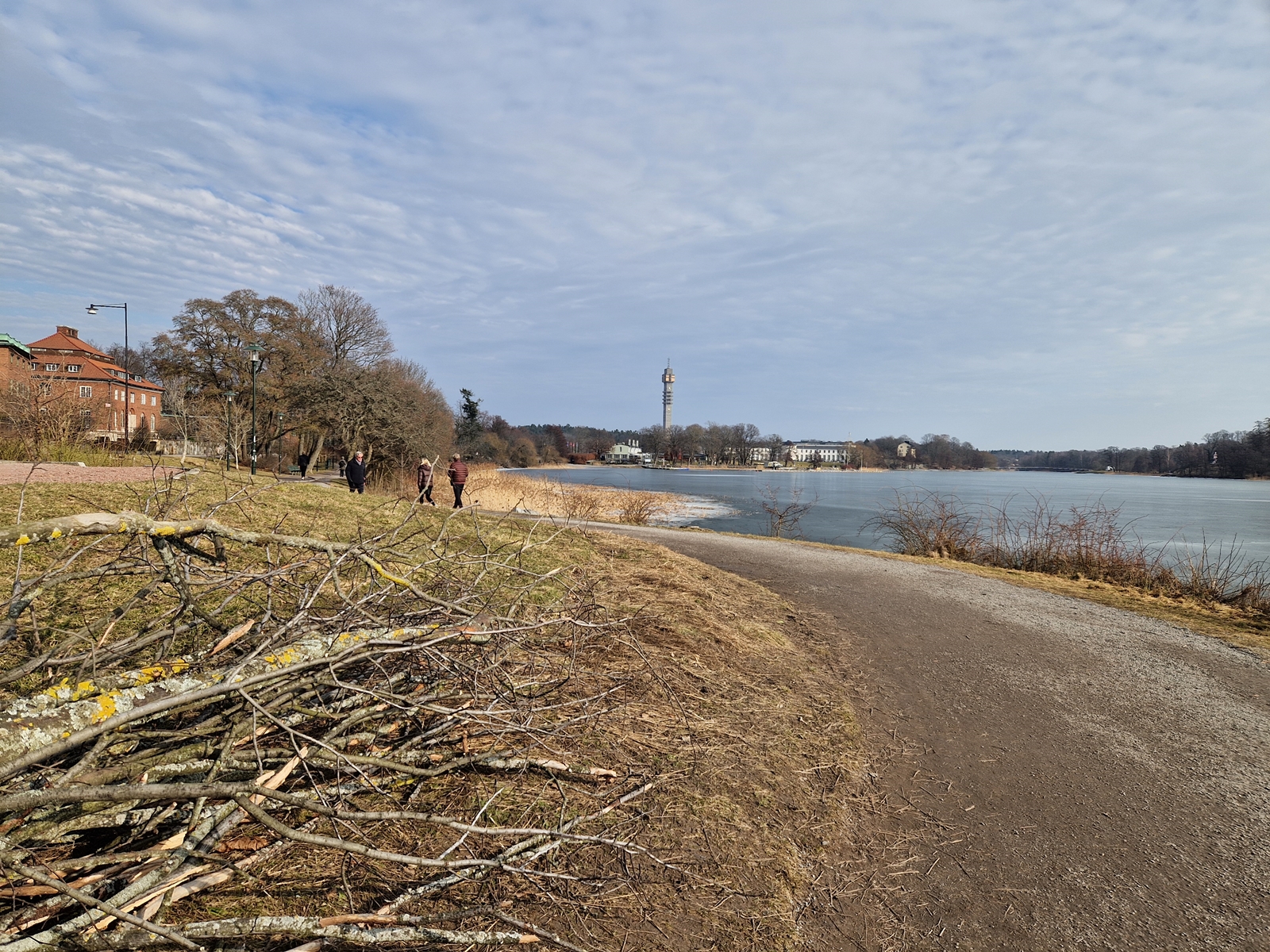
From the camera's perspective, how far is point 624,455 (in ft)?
520

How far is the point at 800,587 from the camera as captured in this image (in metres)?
9.48

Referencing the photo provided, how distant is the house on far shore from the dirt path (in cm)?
13988

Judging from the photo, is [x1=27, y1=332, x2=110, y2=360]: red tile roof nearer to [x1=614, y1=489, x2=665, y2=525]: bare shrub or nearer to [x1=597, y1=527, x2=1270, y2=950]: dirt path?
[x1=614, y1=489, x2=665, y2=525]: bare shrub

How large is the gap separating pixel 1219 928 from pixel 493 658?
11.3ft

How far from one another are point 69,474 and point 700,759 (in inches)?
350

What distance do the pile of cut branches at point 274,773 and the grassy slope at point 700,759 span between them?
12cm

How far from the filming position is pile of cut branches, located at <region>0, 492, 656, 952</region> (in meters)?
1.86

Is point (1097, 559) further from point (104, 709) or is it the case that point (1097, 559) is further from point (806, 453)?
point (806, 453)

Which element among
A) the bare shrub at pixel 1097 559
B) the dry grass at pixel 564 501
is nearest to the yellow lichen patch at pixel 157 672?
the bare shrub at pixel 1097 559

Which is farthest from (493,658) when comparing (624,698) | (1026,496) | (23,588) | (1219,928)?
(1026,496)

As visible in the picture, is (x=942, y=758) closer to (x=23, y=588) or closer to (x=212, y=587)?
(x=212, y=587)

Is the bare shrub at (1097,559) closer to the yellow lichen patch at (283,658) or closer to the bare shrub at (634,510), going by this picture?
the bare shrub at (634,510)

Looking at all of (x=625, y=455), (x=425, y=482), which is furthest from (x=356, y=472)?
(x=625, y=455)

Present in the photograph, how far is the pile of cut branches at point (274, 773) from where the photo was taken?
1.86 meters
